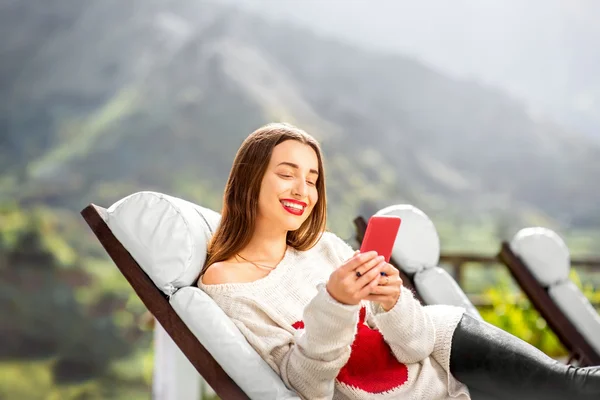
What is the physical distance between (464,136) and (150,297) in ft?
37.2

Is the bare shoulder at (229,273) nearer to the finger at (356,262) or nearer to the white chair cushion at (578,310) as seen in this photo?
the finger at (356,262)

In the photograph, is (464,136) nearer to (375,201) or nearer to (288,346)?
(375,201)

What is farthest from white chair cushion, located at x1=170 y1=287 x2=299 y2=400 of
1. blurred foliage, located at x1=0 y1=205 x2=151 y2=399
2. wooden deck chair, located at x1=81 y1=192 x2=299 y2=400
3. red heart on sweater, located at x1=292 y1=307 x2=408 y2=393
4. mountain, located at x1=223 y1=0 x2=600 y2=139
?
mountain, located at x1=223 y1=0 x2=600 y2=139

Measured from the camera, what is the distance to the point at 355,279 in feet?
3.84

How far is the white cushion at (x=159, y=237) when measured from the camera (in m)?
1.40

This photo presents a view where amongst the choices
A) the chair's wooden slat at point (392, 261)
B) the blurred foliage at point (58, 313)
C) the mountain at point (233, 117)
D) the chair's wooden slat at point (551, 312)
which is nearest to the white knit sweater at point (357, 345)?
the chair's wooden slat at point (392, 261)

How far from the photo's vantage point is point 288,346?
1363mm

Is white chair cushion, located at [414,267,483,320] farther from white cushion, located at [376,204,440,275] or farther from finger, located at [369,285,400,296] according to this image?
finger, located at [369,285,400,296]

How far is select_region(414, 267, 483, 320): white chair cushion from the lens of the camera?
2023 mm

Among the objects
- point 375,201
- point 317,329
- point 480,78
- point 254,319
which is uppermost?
point 480,78

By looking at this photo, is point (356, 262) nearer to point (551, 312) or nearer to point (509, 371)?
point (509, 371)

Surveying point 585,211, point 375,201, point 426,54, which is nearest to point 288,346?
point 375,201

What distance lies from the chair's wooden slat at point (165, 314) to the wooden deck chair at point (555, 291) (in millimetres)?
1413

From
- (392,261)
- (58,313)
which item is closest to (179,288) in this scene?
(392,261)
